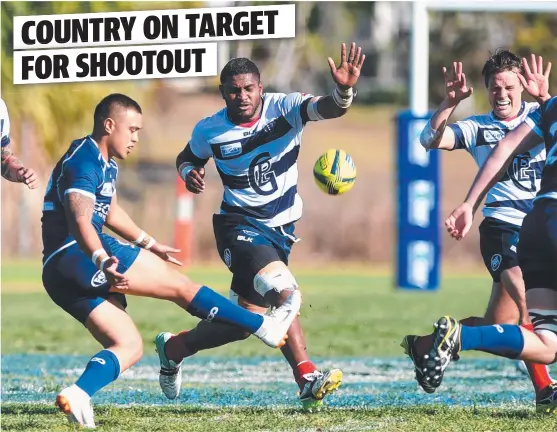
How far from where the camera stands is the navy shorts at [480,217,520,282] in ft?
24.3

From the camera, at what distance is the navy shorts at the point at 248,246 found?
728 cm

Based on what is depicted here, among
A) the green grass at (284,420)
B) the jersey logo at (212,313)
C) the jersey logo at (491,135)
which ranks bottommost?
the green grass at (284,420)

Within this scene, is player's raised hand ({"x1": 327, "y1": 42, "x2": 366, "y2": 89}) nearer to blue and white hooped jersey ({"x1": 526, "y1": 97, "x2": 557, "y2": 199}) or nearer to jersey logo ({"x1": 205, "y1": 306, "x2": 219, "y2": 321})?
blue and white hooped jersey ({"x1": 526, "y1": 97, "x2": 557, "y2": 199})

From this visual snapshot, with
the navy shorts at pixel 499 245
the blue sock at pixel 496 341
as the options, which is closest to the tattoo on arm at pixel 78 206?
the blue sock at pixel 496 341

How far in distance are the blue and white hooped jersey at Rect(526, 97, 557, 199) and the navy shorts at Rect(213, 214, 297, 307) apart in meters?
1.84

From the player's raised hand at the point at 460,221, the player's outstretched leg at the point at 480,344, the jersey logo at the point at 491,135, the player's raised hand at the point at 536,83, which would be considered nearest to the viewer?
the player's outstretched leg at the point at 480,344

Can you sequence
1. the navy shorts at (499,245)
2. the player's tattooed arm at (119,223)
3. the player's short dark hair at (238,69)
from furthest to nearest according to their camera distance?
the navy shorts at (499,245) → the player's short dark hair at (238,69) → the player's tattooed arm at (119,223)

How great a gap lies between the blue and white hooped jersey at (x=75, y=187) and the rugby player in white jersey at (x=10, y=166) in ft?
1.28

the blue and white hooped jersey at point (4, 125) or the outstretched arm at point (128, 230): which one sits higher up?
the blue and white hooped jersey at point (4, 125)

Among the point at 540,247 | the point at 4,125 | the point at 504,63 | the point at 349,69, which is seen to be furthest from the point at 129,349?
the point at 504,63

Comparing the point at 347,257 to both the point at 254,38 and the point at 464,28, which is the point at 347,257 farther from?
the point at 254,38

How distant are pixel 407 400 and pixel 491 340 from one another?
1743mm

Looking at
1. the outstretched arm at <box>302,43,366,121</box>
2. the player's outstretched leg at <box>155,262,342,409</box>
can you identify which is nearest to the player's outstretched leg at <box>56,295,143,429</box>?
the player's outstretched leg at <box>155,262,342,409</box>

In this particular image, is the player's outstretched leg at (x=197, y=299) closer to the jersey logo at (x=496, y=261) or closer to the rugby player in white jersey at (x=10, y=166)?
the rugby player in white jersey at (x=10, y=166)
